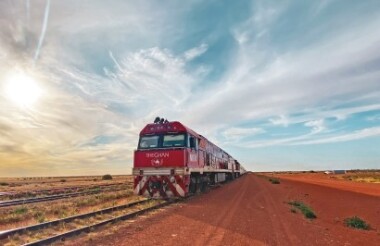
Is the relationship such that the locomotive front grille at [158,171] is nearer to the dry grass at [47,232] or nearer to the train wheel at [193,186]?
the train wheel at [193,186]

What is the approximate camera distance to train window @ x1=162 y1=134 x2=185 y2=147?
19297 mm

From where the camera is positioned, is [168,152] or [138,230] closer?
[138,230]

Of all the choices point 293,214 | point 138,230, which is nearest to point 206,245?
point 138,230

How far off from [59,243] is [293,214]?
10.1 metres

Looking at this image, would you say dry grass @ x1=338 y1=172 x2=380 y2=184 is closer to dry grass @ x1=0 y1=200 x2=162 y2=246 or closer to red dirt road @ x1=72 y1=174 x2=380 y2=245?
red dirt road @ x1=72 y1=174 x2=380 y2=245

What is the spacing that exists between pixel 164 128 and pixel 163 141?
0.77 metres

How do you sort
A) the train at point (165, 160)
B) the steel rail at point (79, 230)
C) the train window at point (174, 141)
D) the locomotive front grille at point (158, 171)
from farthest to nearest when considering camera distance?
the train window at point (174, 141), the train at point (165, 160), the locomotive front grille at point (158, 171), the steel rail at point (79, 230)

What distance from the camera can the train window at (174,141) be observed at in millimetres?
19297

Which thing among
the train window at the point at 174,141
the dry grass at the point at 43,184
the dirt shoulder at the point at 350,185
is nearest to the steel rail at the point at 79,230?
the train window at the point at 174,141

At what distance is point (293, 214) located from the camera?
15242mm

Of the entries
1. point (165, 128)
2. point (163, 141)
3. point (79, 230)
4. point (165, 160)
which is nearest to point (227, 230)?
point (79, 230)

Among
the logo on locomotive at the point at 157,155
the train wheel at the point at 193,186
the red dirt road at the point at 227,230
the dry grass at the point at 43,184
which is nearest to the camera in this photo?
the red dirt road at the point at 227,230

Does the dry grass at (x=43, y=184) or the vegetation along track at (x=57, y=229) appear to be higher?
the dry grass at (x=43, y=184)

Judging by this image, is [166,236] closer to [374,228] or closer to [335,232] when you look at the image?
[335,232]
